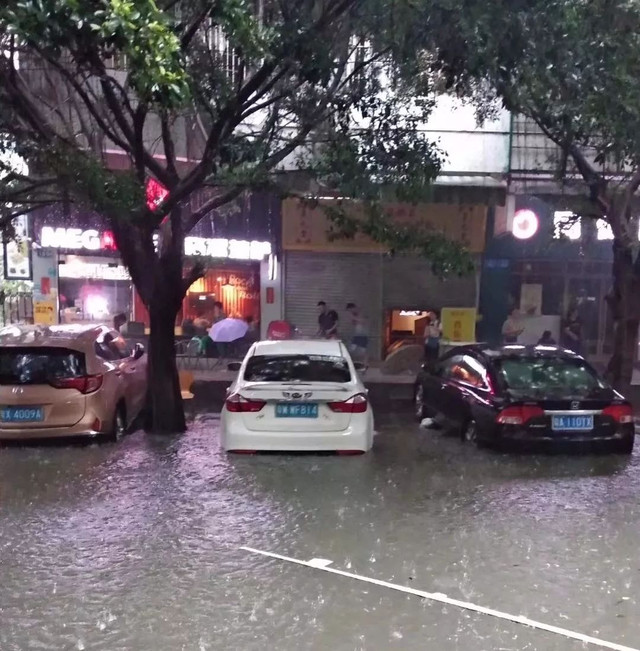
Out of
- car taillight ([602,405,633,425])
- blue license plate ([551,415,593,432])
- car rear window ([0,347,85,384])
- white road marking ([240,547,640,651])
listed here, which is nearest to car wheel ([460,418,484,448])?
blue license plate ([551,415,593,432])

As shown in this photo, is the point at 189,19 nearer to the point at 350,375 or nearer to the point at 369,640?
the point at 350,375

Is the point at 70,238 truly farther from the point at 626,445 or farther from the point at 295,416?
the point at 626,445

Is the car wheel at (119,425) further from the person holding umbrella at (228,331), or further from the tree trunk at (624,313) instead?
the tree trunk at (624,313)

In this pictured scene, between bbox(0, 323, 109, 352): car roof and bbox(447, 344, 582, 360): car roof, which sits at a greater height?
bbox(0, 323, 109, 352): car roof

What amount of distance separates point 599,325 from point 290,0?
42.1 ft

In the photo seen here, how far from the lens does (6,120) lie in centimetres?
896

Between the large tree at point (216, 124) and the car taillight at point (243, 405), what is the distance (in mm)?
2217

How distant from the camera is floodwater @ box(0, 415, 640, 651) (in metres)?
4.27

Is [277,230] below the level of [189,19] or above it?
below

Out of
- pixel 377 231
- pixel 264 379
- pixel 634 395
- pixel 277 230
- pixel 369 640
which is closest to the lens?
pixel 369 640

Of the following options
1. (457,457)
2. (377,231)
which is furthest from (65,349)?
(457,457)

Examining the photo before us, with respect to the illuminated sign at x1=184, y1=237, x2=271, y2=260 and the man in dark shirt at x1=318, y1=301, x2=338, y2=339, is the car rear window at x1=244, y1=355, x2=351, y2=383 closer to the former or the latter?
the man in dark shirt at x1=318, y1=301, x2=338, y2=339

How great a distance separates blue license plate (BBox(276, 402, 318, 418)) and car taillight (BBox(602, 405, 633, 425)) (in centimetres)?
335

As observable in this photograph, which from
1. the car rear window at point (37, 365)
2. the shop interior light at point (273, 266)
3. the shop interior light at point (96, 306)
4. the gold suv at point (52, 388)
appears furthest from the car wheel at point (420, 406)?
the shop interior light at point (96, 306)
